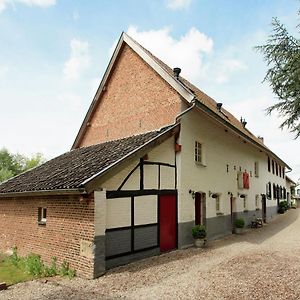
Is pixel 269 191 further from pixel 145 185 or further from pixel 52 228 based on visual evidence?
pixel 52 228

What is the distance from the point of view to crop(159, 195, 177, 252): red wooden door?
1291cm

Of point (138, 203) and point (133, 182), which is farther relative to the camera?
point (138, 203)

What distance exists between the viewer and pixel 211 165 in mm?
16953

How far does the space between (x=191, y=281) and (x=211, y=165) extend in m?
8.64

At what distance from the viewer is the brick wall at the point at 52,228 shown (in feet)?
33.1

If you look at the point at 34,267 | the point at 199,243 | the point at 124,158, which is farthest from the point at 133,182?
the point at 199,243

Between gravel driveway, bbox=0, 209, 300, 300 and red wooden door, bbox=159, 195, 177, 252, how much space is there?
0.71m

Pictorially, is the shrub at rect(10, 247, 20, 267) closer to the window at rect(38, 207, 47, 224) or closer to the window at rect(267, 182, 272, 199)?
the window at rect(38, 207, 47, 224)

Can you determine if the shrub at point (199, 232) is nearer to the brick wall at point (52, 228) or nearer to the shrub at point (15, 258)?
the brick wall at point (52, 228)

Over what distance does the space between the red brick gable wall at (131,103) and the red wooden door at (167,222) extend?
3.66 m

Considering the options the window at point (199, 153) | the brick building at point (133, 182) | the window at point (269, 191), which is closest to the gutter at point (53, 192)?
the brick building at point (133, 182)

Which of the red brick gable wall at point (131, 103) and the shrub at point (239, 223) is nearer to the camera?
the red brick gable wall at point (131, 103)

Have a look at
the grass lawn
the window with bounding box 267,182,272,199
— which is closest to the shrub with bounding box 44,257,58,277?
the grass lawn

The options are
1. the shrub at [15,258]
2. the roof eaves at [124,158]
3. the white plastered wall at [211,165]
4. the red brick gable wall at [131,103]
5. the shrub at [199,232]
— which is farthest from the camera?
the red brick gable wall at [131,103]
